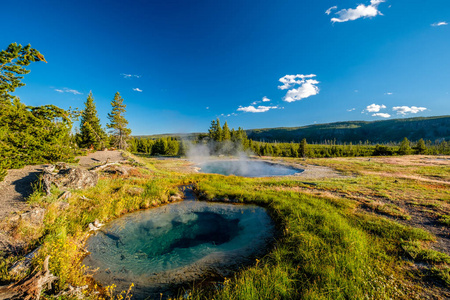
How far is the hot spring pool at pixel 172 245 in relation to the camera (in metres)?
5.04

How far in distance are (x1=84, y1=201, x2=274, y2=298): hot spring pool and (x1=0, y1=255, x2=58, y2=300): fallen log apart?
1543 mm

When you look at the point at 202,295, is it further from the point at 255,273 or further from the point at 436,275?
the point at 436,275

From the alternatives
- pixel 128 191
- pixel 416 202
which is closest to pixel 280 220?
pixel 416 202

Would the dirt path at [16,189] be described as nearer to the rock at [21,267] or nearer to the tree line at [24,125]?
the tree line at [24,125]

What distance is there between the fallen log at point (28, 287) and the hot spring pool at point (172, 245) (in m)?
1.54

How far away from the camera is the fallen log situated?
307 centimetres

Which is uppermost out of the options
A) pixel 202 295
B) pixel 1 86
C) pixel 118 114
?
pixel 118 114

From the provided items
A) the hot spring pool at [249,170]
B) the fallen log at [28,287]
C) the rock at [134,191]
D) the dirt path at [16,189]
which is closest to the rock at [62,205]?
the dirt path at [16,189]

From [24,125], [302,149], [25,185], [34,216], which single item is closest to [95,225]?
[34,216]

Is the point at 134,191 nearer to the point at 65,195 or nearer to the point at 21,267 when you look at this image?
the point at 65,195

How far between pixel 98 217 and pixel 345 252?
10.7 metres

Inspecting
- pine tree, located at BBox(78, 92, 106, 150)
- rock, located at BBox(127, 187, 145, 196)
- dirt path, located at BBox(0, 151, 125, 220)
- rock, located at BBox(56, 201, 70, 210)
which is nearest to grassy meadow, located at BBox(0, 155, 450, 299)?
rock, located at BBox(56, 201, 70, 210)

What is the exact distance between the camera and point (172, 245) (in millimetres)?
6773

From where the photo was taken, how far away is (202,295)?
415 cm
